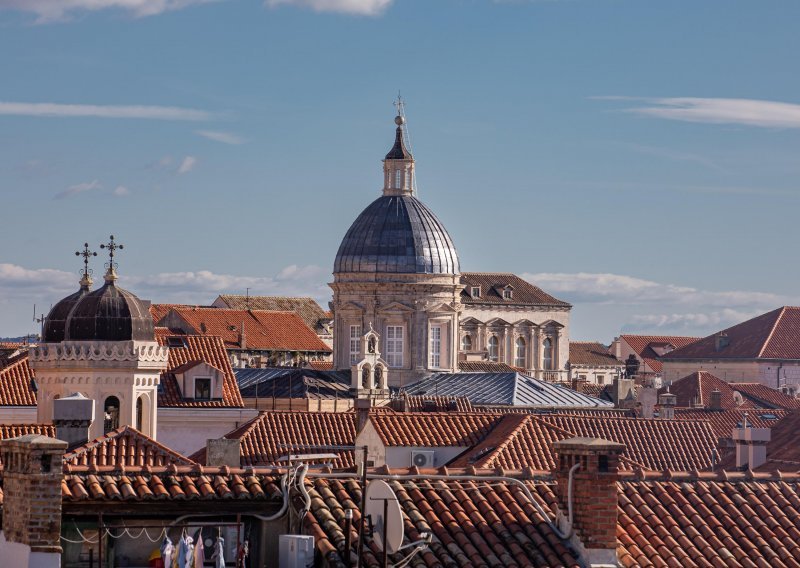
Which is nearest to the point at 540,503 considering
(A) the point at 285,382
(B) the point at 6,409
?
(B) the point at 6,409

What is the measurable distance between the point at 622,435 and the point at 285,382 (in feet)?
121

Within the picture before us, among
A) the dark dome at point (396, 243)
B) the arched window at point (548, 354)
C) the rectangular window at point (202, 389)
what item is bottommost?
the rectangular window at point (202, 389)

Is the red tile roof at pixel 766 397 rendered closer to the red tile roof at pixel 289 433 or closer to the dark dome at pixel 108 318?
the red tile roof at pixel 289 433

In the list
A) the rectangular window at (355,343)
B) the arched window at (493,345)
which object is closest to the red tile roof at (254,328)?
the arched window at (493,345)

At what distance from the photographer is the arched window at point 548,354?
158m

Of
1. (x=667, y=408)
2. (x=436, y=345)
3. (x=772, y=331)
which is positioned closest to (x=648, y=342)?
(x=772, y=331)

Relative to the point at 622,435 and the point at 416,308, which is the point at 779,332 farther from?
the point at 622,435

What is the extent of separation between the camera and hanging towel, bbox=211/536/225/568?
77.8 feet

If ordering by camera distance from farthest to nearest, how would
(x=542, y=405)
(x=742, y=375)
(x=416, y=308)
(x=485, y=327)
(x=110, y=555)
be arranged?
1. (x=485, y=327)
2. (x=742, y=375)
3. (x=416, y=308)
4. (x=542, y=405)
5. (x=110, y=555)

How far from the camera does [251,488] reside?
24828 mm

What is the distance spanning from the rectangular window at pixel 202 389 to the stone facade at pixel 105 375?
12.5m

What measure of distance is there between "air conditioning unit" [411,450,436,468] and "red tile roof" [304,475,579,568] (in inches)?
1085

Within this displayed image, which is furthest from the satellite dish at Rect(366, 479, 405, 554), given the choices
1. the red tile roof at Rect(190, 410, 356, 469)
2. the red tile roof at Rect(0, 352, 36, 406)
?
the red tile roof at Rect(0, 352, 36, 406)

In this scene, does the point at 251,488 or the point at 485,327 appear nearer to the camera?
the point at 251,488
